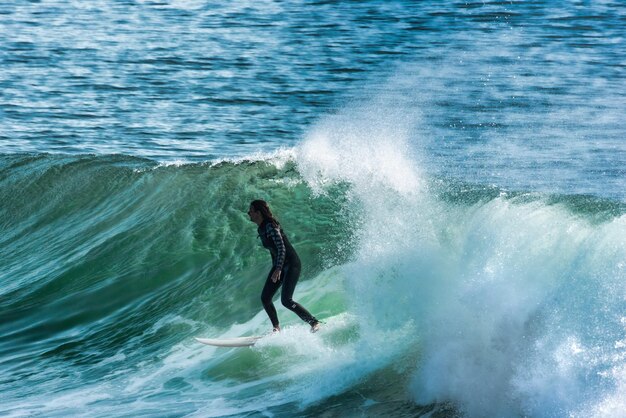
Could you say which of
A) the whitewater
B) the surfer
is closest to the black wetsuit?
the surfer

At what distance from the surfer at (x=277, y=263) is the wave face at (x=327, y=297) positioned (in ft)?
0.88

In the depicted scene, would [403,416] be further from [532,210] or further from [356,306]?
[532,210]

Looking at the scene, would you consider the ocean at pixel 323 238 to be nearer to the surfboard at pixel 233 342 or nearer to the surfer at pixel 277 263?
the surfboard at pixel 233 342

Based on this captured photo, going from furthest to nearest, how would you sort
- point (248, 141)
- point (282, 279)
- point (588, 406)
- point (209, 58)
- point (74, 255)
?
point (209, 58) < point (248, 141) < point (74, 255) < point (282, 279) < point (588, 406)

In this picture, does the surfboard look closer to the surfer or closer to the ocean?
the ocean

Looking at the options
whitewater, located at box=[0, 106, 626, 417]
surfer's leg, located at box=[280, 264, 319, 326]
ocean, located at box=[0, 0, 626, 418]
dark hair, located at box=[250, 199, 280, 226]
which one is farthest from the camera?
surfer's leg, located at box=[280, 264, 319, 326]

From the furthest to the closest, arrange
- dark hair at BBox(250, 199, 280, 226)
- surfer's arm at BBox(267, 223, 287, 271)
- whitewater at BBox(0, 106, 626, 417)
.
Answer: surfer's arm at BBox(267, 223, 287, 271) < dark hair at BBox(250, 199, 280, 226) < whitewater at BBox(0, 106, 626, 417)

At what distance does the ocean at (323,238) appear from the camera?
9.95 m

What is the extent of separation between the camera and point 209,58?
3569 centimetres

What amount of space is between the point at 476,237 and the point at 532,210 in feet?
3.11

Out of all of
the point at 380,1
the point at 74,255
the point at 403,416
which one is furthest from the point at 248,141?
the point at 380,1

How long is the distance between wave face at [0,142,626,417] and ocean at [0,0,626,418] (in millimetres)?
30

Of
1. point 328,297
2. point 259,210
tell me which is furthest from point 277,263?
point 328,297

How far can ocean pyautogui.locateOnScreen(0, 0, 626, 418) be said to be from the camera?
32.6 feet
